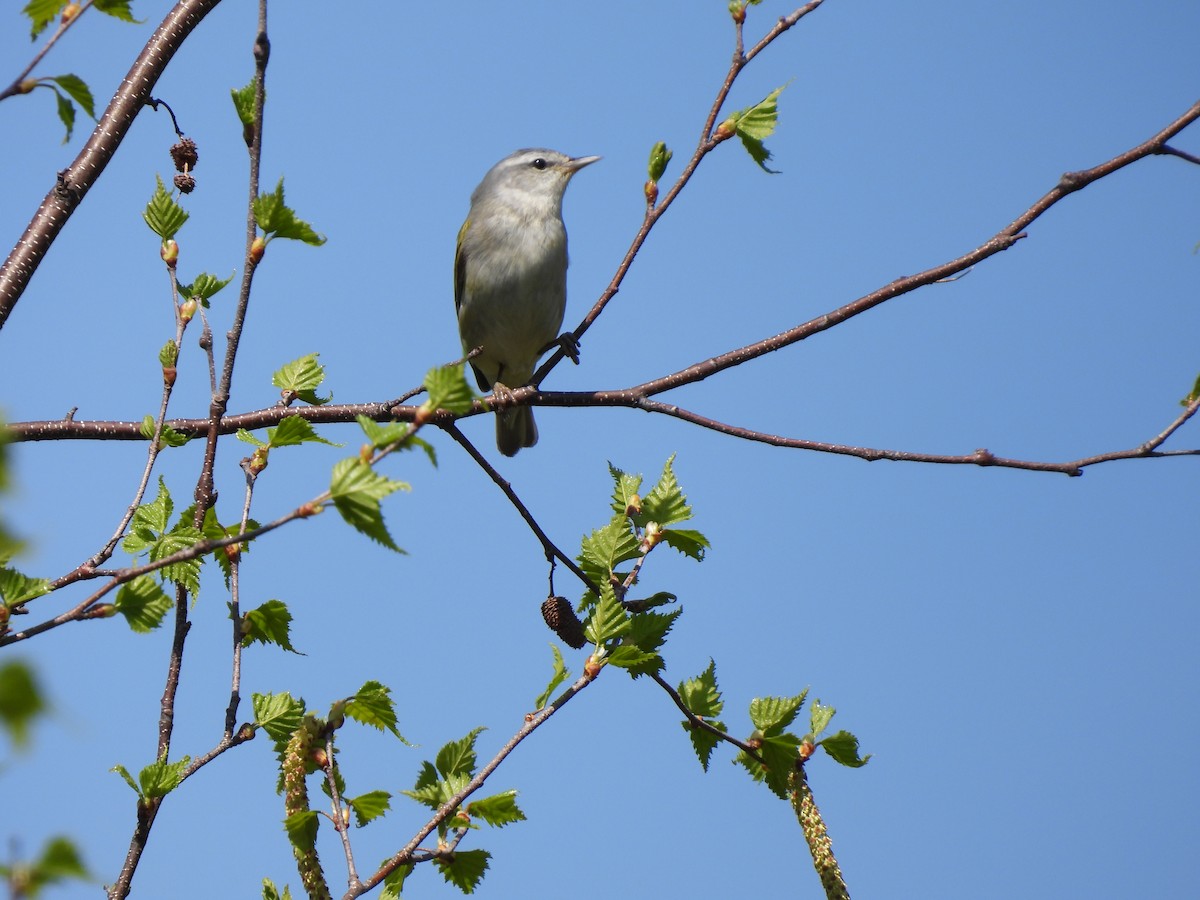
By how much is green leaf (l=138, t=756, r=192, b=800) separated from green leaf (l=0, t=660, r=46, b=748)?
6.70ft

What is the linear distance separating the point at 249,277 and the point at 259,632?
1286 millimetres

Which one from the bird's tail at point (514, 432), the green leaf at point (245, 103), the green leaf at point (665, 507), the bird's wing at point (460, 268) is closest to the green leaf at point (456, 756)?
the green leaf at point (665, 507)

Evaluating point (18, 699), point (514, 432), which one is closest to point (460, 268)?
point (514, 432)

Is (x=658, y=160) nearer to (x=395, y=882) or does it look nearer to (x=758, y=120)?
(x=758, y=120)

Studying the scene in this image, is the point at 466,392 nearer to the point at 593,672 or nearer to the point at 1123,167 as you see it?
the point at 593,672

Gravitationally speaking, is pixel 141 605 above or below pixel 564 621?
below

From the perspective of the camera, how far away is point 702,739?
12.2 feet

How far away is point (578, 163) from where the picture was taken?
28.5 ft

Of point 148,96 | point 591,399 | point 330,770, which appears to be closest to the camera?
point 330,770

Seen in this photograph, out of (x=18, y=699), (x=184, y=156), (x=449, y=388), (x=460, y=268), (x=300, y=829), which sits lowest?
(x=18, y=699)

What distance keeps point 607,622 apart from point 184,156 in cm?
235

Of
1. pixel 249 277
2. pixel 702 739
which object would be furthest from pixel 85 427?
pixel 702 739

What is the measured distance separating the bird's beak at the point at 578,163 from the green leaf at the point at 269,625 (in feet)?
18.7

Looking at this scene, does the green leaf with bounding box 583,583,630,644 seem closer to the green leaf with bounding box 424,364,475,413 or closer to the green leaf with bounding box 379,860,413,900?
the green leaf with bounding box 379,860,413,900
